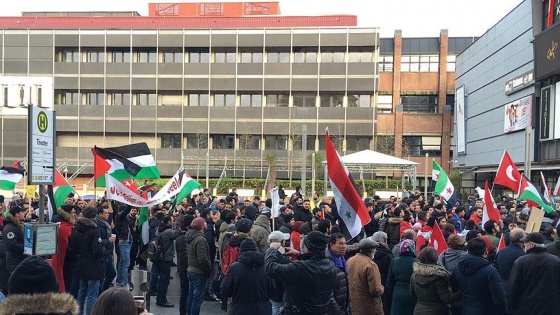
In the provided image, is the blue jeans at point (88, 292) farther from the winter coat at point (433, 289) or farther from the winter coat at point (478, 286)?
the winter coat at point (478, 286)

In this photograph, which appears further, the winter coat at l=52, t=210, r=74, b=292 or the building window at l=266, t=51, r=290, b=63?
the building window at l=266, t=51, r=290, b=63

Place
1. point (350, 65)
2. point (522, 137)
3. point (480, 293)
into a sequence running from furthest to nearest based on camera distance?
1. point (350, 65)
2. point (522, 137)
3. point (480, 293)

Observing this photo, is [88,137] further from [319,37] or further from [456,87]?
[456,87]

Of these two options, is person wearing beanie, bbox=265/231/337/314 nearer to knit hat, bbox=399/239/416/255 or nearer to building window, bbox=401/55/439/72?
knit hat, bbox=399/239/416/255

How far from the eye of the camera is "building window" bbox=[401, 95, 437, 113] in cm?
5041

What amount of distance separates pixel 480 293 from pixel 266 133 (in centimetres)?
4256

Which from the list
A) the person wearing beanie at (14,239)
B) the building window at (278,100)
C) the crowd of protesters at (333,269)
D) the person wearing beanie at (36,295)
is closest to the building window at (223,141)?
the building window at (278,100)

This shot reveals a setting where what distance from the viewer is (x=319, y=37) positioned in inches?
1874

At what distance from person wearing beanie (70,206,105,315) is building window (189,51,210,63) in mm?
41791

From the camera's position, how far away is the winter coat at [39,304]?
3.34 metres

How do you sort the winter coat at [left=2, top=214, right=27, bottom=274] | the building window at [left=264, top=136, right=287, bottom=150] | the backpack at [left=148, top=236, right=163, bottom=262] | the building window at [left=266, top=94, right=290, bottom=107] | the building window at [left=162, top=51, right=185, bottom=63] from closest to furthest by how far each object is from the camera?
the winter coat at [left=2, top=214, right=27, bottom=274] → the backpack at [left=148, top=236, right=163, bottom=262] → the building window at [left=266, top=94, right=290, bottom=107] → the building window at [left=162, top=51, right=185, bottom=63] → the building window at [left=264, top=136, right=287, bottom=150]

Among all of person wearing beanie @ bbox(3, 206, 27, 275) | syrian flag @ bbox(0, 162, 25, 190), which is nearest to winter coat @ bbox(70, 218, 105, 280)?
person wearing beanie @ bbox(3, 206, 27, 275)

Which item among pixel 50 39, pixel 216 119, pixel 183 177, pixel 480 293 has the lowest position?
pixel 480 293

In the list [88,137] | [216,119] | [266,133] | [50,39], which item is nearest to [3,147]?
[88,137]
